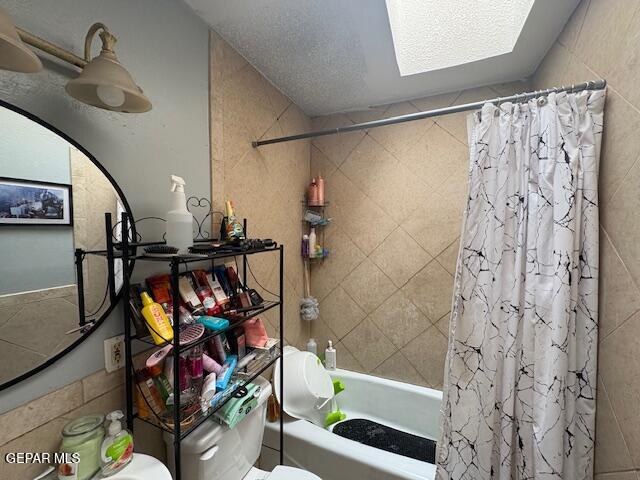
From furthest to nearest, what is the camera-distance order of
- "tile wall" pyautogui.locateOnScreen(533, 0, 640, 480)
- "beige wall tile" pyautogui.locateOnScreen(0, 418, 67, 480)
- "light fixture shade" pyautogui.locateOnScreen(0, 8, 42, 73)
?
"tile wall" pyautogui.locateOnScreen(533, 0, 640, 480), "beige wall tile" pyautogui.locateOnScreen(0, 418, 67, 480), "light fixture shade" pyautogui.locateOnScreen(0, 8, 42, 73)

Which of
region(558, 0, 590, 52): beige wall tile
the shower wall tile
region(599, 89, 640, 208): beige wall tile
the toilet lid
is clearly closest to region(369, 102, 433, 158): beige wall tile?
the shower wall tile

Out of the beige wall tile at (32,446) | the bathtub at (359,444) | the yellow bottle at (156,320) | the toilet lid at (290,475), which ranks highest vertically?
the yellow bottle at (156,320)

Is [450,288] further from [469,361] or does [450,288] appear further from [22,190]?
[22,190]

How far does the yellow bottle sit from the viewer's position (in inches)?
32.2

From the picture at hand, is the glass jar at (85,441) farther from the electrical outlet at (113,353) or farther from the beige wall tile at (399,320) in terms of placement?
the beige wall tile at (399,320)

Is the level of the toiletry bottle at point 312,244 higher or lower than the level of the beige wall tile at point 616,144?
→ lower

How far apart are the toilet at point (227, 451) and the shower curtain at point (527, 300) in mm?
740

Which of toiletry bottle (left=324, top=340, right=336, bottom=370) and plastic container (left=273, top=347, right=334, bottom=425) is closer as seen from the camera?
plastic container (left=273, top=347, right=334, bottom=425)

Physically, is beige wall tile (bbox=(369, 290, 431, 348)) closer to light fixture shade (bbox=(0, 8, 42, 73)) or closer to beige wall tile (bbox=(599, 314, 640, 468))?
beige wall tile (bbox=(599, 314, 640, 468))

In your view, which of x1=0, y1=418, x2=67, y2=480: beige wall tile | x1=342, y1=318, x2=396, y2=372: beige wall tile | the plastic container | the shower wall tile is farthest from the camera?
x1=342, y1=318, x2=396, y2=372: beige wall tile

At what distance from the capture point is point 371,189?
1966 mm

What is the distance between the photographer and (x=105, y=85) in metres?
0.67

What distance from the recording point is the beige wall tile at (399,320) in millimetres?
1860

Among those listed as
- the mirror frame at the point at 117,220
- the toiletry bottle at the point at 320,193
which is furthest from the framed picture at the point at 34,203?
the toiletry bottle at the point at 320,193
